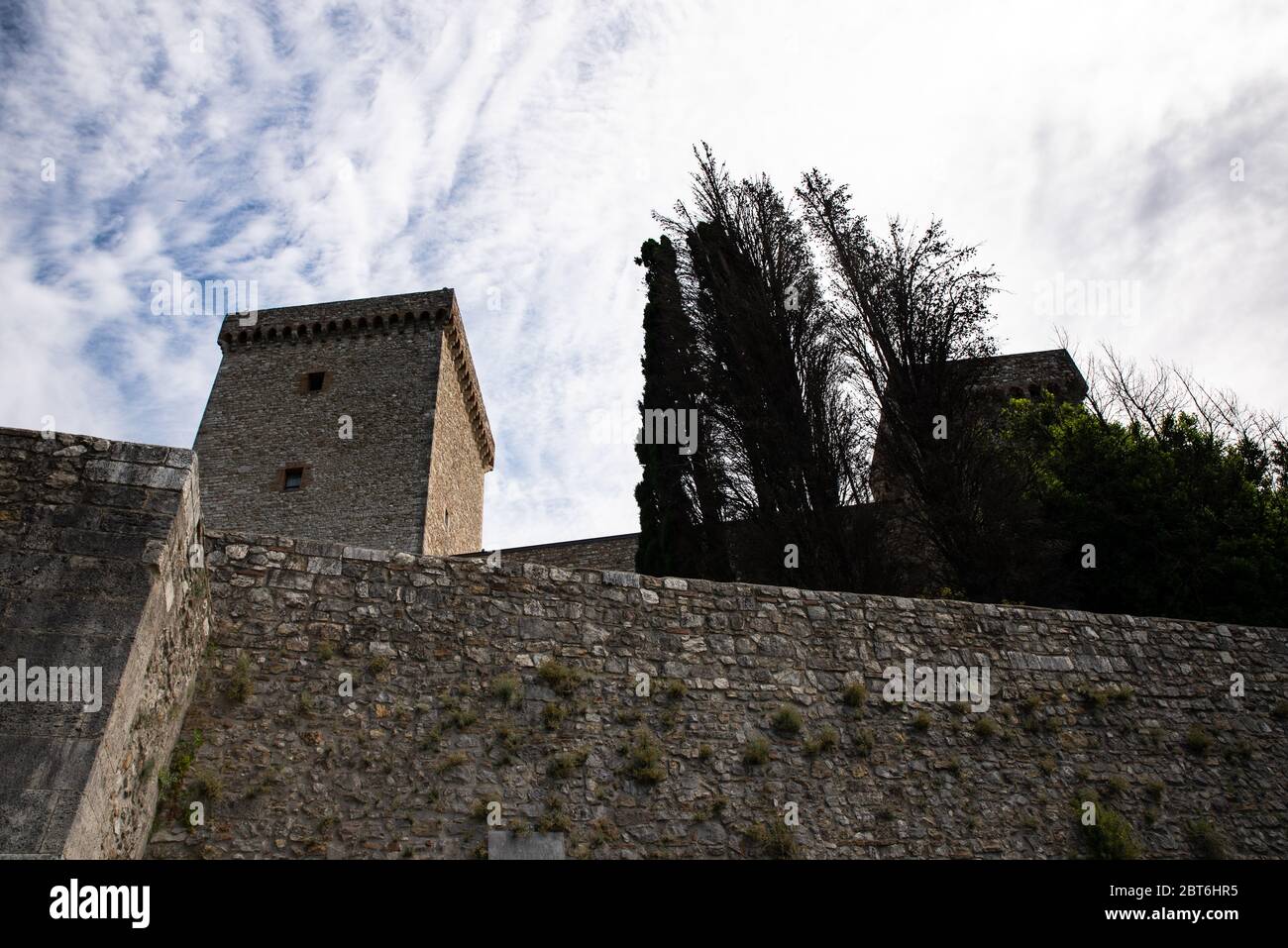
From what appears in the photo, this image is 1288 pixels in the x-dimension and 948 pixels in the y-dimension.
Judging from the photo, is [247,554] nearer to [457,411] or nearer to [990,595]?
[990,595]

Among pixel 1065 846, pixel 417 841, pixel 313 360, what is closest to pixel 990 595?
pixel 1065 846

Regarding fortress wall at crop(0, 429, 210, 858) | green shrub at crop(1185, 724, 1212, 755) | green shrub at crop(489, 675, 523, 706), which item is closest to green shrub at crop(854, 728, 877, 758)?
green shrub at crop(489, 675, 523, 706)

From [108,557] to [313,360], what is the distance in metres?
17.9

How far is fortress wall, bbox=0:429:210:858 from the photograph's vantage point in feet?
14.7

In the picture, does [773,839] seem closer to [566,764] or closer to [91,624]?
[566,764]

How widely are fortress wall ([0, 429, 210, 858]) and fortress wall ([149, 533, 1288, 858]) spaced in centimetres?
76

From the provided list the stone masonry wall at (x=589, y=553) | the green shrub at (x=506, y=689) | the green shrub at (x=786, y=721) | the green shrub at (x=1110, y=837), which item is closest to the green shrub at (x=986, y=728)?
the green shrub at (x=1110, y=837)

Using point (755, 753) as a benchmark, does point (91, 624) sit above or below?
above

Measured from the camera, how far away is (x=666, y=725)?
7.40 m

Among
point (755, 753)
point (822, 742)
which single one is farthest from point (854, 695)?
point (755, 753)

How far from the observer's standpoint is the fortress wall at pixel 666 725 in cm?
636

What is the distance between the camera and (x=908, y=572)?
13867 millimetres

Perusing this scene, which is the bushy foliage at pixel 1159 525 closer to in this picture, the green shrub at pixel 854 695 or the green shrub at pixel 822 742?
the green shrub at pixel 854 695

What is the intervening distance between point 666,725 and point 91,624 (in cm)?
430
